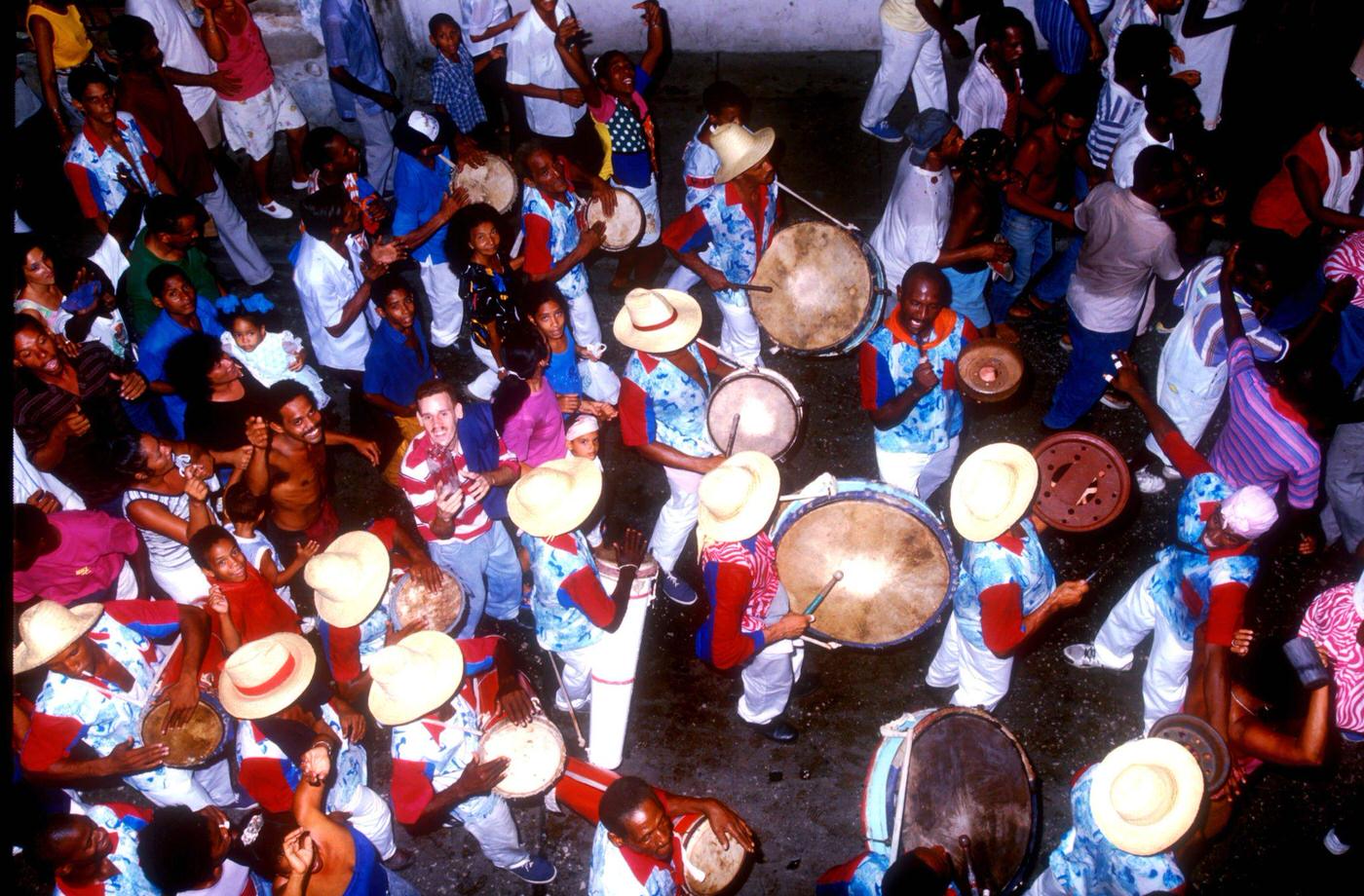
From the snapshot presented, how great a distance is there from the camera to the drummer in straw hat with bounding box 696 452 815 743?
4.64 metres

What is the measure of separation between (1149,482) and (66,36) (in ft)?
32.8

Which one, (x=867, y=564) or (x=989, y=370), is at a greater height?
(x=989, y=370)

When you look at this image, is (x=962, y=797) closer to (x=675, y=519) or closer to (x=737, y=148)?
(x=675, y=519)

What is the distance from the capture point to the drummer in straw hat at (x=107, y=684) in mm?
4500

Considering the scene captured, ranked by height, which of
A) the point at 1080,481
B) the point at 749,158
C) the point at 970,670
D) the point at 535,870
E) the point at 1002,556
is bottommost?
the point at 535,870

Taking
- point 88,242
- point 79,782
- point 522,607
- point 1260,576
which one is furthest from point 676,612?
point 88,242

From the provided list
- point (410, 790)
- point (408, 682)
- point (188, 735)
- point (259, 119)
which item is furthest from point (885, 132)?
point (188, 735)

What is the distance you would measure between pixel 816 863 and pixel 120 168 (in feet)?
23.3

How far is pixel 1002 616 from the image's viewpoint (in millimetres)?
4773

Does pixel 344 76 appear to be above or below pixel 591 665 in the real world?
above

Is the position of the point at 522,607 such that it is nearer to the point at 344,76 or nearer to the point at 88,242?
the point at 344,76

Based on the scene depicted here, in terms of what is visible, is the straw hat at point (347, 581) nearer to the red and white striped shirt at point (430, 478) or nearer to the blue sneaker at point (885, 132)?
the red and white striped shirt at point (430, 478)

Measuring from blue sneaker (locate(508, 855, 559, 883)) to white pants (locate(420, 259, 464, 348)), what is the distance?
173 inches

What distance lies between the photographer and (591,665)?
5582 mm
